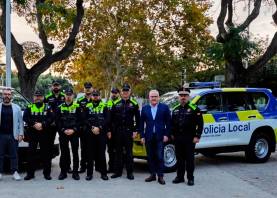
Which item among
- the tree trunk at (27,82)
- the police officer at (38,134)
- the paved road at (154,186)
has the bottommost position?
the paved road at (154,186)

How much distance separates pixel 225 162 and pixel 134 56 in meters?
24.6

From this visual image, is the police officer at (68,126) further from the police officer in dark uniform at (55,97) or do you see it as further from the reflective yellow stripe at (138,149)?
the reflective yellow stripe at (138,149)

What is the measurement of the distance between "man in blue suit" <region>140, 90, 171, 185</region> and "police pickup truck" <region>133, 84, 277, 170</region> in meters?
0.84

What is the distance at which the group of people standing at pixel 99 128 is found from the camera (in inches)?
380

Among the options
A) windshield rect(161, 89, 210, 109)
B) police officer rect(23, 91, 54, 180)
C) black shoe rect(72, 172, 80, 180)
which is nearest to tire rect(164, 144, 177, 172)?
windshield rect(161, 89, 210, 109)

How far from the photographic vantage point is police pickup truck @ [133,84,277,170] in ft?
37.1

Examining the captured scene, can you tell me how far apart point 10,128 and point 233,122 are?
16.6 ft

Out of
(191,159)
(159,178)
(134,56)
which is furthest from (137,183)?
(134,56)

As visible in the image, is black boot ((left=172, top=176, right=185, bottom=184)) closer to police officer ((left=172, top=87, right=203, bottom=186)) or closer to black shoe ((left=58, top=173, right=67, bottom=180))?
police officer ((left=172, top=87, right=203, bottom=186))

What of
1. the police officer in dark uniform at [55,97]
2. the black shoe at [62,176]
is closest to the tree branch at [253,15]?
the police officer in dark uniform at [55,97]

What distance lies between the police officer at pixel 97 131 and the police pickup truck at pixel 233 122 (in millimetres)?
934

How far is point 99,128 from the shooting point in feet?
32.4

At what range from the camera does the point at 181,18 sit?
109 ft

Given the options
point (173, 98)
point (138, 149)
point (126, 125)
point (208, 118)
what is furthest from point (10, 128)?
point (208, 118)
